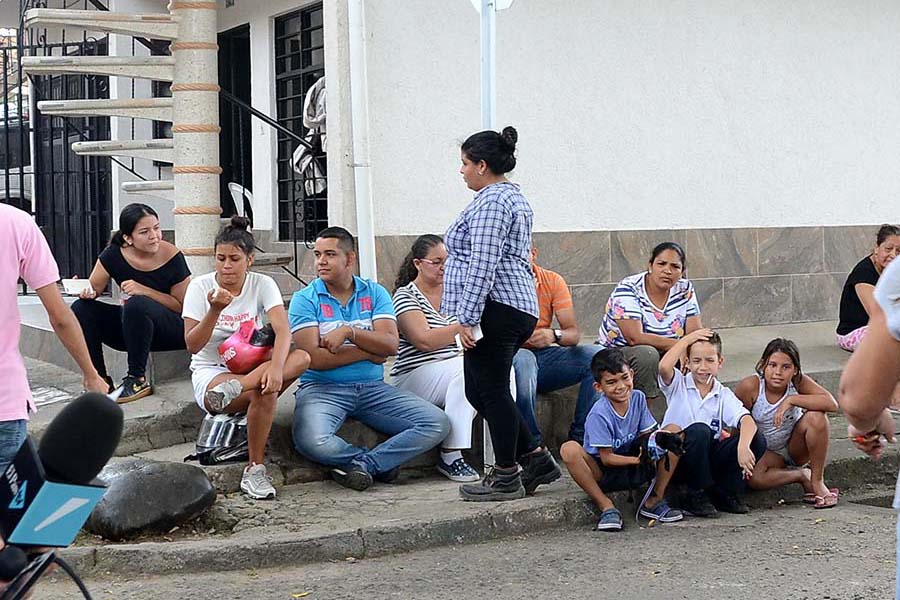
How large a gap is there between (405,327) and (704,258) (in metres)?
4.05

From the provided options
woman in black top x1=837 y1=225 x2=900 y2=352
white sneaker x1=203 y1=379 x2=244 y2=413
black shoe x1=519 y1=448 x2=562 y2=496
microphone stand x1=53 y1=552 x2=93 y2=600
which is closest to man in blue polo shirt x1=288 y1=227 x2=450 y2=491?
white sneaker x1=203 y1=379 x2=244 y2=413

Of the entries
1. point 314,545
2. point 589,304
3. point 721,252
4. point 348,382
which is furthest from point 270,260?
point 721,252

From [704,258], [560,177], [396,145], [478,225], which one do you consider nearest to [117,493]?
[478,225]

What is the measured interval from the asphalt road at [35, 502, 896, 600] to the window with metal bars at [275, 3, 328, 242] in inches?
193

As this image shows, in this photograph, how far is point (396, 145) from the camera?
901 centimetres

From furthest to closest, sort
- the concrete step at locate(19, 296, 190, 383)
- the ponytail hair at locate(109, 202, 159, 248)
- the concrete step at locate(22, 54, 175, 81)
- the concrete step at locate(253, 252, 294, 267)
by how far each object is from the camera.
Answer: the concrete step at locate(22, 54, 175, 81) → the concrete step at locate(253, 252, 294, 267) → the concrete step at locate(19, 296, 190, 383) → the ponytail hair at locate(109, 202, 159, 248)

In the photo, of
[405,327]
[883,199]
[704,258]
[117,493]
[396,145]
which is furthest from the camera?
[883,199]

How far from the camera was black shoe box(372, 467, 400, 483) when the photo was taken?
7000 mm

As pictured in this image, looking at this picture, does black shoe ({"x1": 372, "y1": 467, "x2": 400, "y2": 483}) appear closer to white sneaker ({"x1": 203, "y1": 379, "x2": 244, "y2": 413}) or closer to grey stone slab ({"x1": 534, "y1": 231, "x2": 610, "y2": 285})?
white sneaker ({"x1": 203, "y1": 379, "x2": 244, "y2": 413})

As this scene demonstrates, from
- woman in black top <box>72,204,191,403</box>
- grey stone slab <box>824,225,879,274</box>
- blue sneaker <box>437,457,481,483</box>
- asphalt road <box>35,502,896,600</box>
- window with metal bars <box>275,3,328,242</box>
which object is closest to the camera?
asphalt road <box>35,502,896,600</box>

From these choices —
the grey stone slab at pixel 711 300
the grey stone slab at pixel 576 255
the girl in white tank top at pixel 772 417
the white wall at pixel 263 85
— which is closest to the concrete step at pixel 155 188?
the white wall at pixel 263 85

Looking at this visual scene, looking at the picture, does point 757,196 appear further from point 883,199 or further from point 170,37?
point 170,37

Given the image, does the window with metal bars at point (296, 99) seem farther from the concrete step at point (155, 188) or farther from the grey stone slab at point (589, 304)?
the grey stone slab at point (589, 304)

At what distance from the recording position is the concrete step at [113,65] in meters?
9.12
